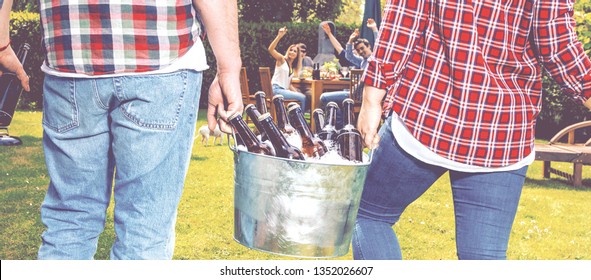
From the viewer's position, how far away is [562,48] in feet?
6.89

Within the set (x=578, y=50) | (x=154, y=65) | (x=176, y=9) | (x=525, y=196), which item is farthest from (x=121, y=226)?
(x=525, y=196)

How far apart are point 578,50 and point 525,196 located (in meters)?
4.93

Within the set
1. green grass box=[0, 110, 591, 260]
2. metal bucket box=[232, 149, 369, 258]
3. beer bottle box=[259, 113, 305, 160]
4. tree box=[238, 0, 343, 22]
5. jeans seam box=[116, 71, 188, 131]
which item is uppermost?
jeans seam box=[116, 71, 188, 131]

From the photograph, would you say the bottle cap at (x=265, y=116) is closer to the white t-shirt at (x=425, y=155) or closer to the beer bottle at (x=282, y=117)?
the beer bottle at (x=282, y=117)

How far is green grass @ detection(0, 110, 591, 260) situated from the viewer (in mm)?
4527

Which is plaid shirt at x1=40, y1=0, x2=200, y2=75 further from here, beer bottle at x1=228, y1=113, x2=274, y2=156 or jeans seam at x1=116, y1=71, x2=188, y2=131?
beer bottle at x1=228, y1=113, x2=274, y2=156

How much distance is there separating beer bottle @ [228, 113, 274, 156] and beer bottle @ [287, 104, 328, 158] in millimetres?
145

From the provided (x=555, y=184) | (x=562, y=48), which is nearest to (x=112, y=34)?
(x=562, y=48)

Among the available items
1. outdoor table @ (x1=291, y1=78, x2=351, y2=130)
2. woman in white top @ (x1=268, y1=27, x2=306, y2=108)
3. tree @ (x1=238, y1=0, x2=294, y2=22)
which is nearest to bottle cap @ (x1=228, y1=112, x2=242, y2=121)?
outdoor table @ (x1=291, y1=78, x2=351, y2=130)

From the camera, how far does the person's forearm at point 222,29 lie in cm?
195

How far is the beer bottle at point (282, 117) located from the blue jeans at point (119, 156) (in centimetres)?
65

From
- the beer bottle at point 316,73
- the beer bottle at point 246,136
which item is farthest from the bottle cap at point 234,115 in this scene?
the beer bottle at point 316,73

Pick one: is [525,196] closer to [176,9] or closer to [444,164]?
[444,164]

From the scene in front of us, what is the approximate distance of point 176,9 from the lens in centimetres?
187
